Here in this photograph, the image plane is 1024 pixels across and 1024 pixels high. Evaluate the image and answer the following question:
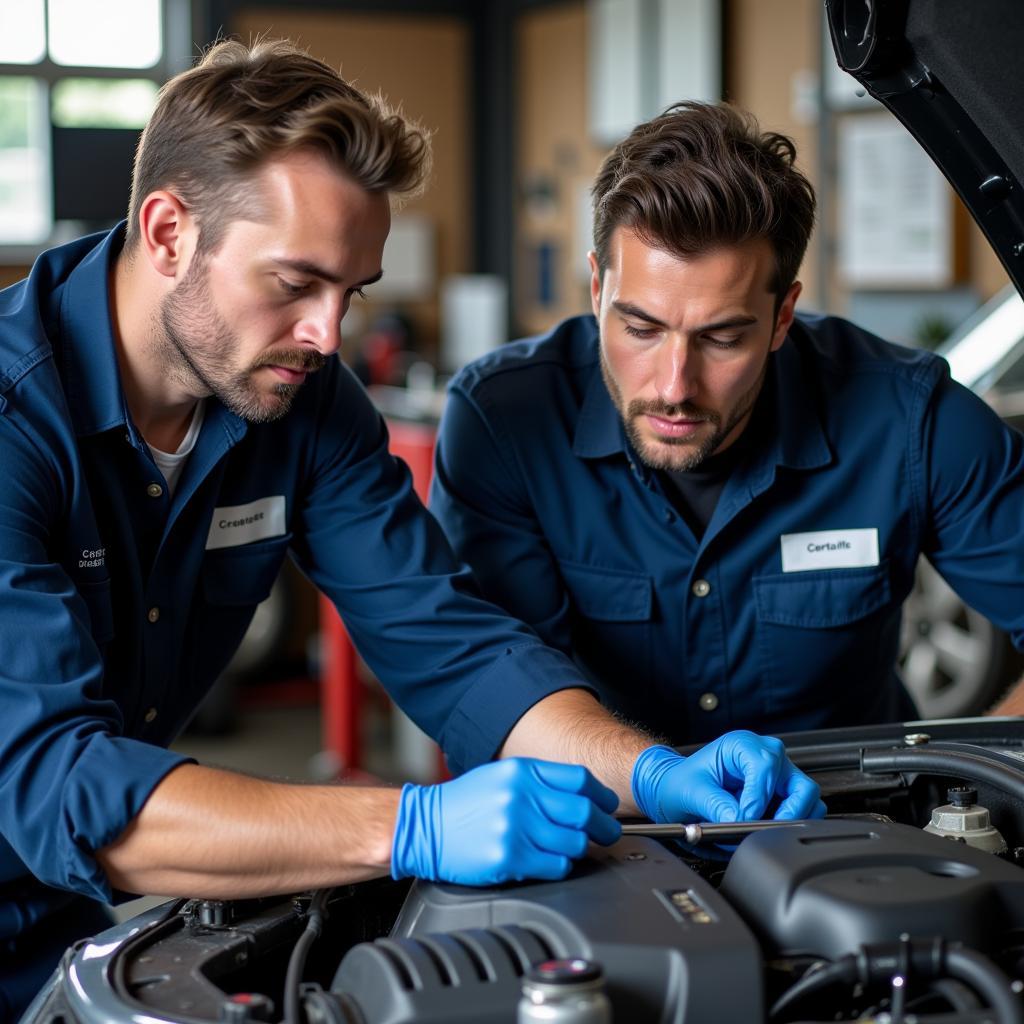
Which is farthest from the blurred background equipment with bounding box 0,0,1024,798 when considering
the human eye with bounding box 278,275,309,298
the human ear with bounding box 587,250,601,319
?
the human eye with bounding box 278,275,309,298

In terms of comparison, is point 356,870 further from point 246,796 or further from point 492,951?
point 492,951

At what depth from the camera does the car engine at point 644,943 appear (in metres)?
0.86

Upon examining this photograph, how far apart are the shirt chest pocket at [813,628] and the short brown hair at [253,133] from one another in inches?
26.2

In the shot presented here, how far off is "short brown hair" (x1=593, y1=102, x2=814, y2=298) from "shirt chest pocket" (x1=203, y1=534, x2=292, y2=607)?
496mm

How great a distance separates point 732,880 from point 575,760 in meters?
0.39

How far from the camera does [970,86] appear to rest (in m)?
1.33

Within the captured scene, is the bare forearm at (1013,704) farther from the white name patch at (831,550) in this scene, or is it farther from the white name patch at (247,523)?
the white name patch at (247,523)

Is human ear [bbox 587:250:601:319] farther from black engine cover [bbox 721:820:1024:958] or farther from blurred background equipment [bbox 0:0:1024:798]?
blurred background equipment [bbox 0:0:1024:798]

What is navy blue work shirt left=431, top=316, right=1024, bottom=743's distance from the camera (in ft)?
5.59

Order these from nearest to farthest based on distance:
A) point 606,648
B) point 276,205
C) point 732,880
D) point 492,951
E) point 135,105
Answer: point 492,951
point 732,880
point 276,205
point 606,648
point 135,105

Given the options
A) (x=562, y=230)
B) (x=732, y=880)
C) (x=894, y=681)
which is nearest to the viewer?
(x=732, y=880)

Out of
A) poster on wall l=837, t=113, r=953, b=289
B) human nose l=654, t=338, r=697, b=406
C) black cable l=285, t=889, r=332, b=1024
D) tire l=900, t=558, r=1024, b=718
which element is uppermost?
poster on wall l=837, t=113, r=953, b=289

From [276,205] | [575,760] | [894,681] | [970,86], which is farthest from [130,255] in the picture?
[894,681]

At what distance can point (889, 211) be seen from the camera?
17.2 feet
